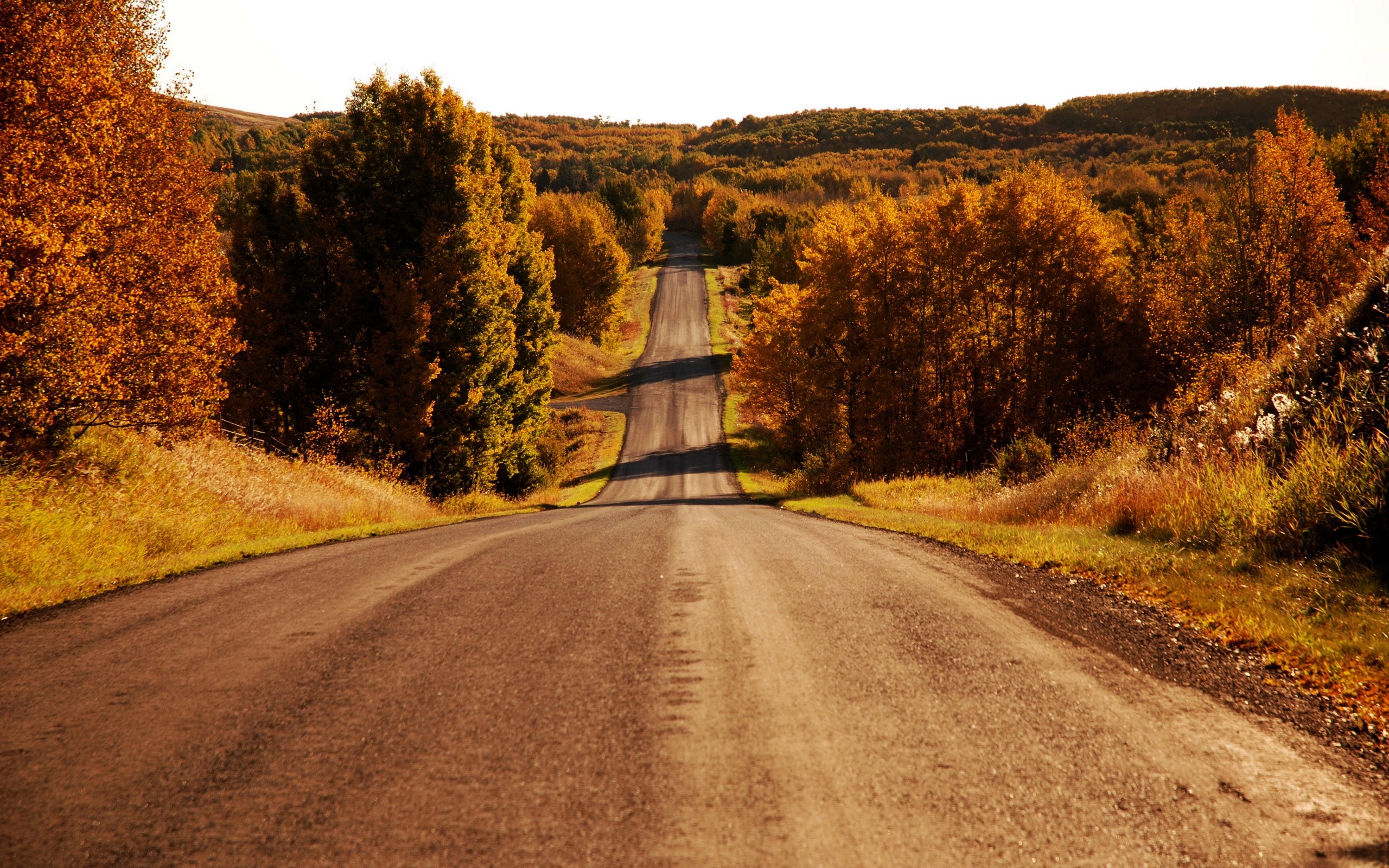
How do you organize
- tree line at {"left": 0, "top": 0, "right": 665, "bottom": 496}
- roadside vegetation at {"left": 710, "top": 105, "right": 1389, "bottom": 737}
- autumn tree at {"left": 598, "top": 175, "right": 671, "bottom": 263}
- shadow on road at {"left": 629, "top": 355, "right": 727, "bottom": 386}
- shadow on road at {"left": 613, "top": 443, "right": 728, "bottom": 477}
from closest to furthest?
roadside vegetation at {"left": 710, "top": 105, "right": 1389, "bottom": 737} < tree line at {"left": 0, "top": 0, "right": 665, "bottom": 496} < shadow on road at {"left": 613, "top": 443, "right": 728, "bottom": 477} < shadow on road at {"left": 629, "top": 355, "right": 727, "bottom": 386} < autumn tree at {"left": 598, "top": 175, "right": 671, "bottom": 263}

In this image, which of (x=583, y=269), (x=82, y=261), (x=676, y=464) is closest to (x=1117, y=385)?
(x=676, y=464)

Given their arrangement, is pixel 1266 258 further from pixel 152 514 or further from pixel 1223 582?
pixel 152 514

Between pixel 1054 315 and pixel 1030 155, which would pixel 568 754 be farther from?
pixel 1030 155

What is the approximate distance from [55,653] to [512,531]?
7.98m

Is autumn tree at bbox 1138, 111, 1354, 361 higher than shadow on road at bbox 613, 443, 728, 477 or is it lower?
higher

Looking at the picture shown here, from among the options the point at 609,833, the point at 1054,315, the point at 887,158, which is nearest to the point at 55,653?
the point at 609,833

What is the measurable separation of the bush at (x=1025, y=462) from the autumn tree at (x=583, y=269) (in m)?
58.1

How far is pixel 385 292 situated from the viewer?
75.9ft

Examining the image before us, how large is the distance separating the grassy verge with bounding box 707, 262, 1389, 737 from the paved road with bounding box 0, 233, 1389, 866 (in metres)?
1.33

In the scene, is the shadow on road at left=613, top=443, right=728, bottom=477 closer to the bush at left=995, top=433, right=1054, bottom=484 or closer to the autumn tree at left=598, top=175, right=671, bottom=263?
the bush at left=995, top=433, right=1054, bottom=484

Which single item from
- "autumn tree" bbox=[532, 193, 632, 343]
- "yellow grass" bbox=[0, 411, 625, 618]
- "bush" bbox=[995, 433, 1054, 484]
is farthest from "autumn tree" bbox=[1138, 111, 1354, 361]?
"autumn tree" bbox=[532, 193, 632, 343]

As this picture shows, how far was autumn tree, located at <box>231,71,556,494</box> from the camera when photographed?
22.9 m

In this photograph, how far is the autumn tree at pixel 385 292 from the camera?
75.0 ft

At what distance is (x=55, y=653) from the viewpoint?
17.0ft
